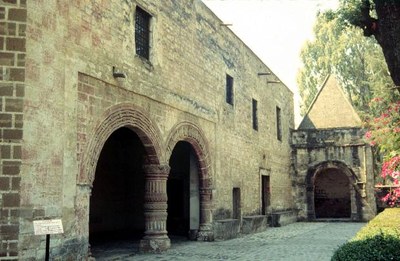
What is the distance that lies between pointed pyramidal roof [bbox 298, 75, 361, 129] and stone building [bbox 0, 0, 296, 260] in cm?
510

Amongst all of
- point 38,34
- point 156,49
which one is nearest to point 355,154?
point 156,49

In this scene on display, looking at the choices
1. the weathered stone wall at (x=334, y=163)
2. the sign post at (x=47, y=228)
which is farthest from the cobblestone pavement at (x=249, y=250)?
the weathered stone wall at (x=334, y=163)

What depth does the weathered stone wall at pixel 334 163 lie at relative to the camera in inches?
842

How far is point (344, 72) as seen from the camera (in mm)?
29875

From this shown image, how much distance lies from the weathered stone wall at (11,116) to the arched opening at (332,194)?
20358 mm

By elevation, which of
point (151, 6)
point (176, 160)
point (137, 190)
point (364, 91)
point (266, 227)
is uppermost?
point (364, 91)

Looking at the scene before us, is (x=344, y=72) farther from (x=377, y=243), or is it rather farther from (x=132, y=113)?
(x=377, y=243)

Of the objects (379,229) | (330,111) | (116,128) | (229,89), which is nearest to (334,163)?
(330,111)

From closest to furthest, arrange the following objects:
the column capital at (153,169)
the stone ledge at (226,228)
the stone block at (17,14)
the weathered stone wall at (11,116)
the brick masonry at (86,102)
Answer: the weathered stone wall at (11,116), the brick masonry at (86,102), the stone block at (17,14), the column capital at (153,169), the stone ledge at (226,228)

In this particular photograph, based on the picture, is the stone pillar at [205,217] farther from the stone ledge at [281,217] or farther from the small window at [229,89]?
the stone ledge at [281,217]

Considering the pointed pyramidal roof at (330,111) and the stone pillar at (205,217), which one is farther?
the pointed pyramidal roof at (330,111)

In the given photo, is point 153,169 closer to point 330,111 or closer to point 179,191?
point 179,191

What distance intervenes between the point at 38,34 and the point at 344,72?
2595 cm

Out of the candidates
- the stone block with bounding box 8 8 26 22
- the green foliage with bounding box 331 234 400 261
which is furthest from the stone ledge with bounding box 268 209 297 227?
the stone block with bounding box 8 8 26 22
